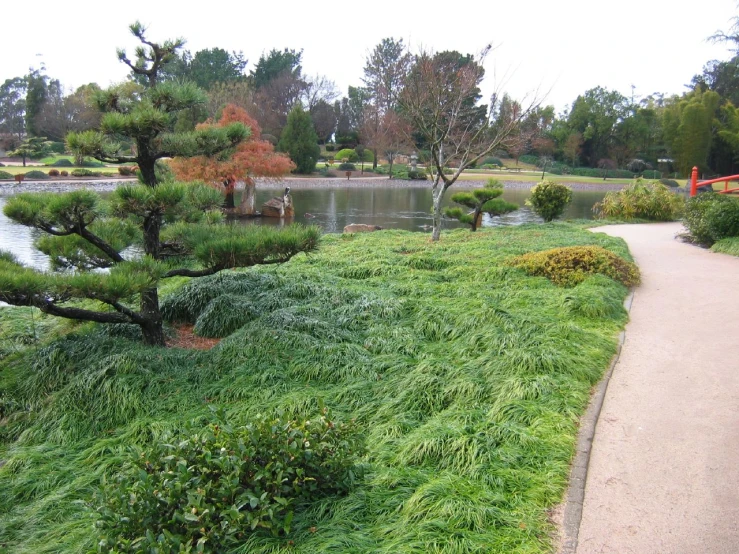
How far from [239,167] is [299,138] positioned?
1544cm

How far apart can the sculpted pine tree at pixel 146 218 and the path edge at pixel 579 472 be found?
2.71m

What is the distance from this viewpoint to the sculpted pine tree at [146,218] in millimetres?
4367

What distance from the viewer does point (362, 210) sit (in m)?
21.7

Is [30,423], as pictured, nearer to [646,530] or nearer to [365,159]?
[646,530]

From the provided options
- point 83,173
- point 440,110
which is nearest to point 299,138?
point 83,173

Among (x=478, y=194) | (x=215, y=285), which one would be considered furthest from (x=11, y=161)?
(x=215, y=285)

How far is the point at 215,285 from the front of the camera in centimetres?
629

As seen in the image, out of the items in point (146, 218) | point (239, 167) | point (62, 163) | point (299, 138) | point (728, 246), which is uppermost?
point (299, 138)

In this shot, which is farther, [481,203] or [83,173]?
[83,173]

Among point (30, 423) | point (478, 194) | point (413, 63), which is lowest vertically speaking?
point (30, 423)

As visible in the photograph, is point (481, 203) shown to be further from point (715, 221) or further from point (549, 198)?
point (715, 221)

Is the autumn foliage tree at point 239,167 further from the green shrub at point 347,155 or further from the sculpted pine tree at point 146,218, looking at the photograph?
the green shrub at point 347,155

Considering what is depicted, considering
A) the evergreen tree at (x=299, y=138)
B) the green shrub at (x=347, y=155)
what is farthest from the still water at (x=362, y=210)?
the green shrub at (x=347, y=155)

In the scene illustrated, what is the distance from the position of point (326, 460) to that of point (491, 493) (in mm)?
847
